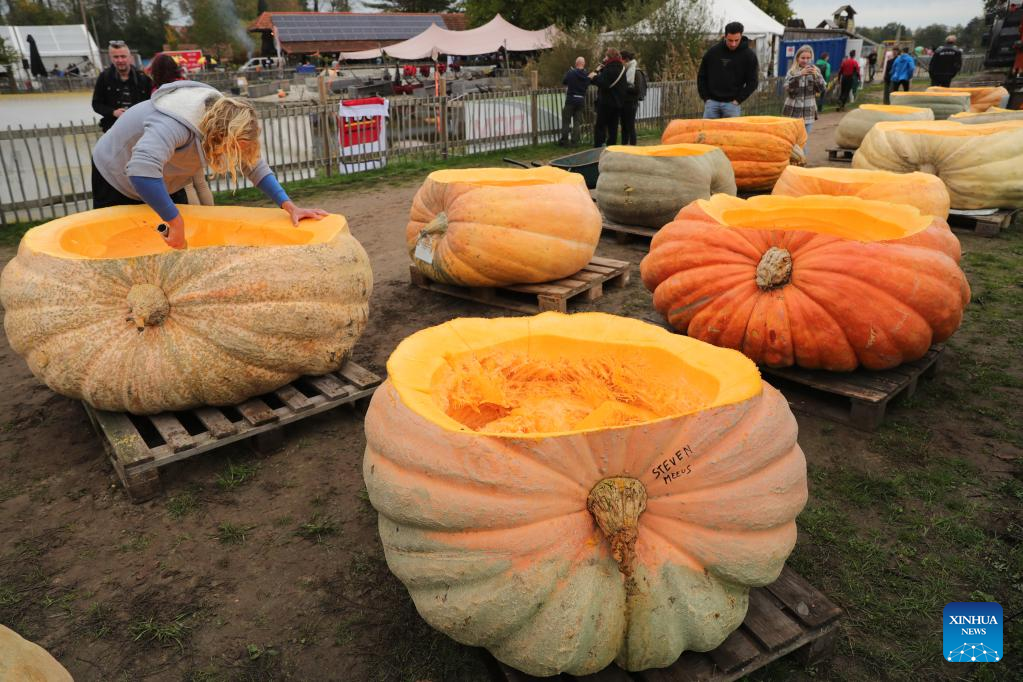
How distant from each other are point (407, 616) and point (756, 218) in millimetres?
3195

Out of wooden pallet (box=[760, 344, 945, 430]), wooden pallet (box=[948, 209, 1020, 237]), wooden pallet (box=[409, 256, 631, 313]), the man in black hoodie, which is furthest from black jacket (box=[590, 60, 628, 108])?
wooden pallet (box=[760, 344, 945, 430])

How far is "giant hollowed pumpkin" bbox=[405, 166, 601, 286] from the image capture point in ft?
14.9

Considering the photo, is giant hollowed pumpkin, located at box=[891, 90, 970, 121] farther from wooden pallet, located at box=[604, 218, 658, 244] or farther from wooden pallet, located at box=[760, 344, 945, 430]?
wooden pallet, located at box=[760, 344, 945, 430]

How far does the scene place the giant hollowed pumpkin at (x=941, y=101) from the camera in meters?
10.8

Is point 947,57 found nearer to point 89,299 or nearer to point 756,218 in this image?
point 756,218

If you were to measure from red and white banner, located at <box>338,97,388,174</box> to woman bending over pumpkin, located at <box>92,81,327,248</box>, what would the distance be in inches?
290

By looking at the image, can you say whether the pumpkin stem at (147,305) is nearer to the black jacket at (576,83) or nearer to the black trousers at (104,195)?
the black trousers at (104,195)

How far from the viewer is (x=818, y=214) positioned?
4156 mm

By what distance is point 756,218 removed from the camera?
4.22 metres

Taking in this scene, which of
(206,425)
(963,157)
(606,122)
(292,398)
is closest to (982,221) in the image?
(963,157)

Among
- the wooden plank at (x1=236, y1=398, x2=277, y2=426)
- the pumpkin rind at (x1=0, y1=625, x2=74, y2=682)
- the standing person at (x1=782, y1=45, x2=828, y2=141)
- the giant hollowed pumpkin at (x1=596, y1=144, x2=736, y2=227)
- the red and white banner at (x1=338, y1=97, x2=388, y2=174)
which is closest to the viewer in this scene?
the pumpkin rind at (x1=0, y1=625, x2=74, y2=682)

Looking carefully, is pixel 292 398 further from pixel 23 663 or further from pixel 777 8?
pixel 777 8

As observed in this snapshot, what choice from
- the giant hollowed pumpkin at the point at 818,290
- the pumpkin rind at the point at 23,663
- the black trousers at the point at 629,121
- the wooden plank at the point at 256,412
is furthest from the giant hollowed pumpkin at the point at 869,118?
the pumpkin rind at the point at 23,663

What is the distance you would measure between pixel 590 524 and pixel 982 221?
6.76 metres
